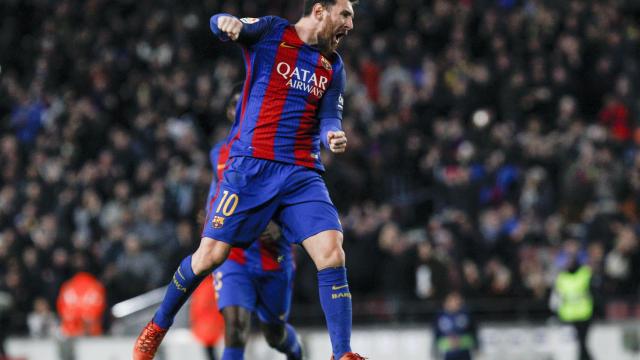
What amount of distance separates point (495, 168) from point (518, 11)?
13.7ft

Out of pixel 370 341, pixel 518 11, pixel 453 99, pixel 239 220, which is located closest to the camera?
pixel 239 220

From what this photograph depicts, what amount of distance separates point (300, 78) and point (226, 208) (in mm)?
932

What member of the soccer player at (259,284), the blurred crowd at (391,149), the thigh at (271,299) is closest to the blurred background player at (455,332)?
the blurred crowd at (391,149)

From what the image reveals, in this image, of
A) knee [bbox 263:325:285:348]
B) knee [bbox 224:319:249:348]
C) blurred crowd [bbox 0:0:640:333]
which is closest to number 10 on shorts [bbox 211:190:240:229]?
knee [bbox 224:319:249:348]

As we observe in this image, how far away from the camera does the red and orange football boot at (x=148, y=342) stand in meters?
6.68

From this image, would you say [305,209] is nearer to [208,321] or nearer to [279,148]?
[279,148]

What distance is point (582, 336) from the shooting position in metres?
14.3

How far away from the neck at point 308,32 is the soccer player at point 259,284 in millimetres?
1672

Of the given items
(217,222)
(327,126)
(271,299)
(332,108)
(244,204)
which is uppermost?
(332,108)

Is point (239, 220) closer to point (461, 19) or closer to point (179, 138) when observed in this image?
point (179, 138)

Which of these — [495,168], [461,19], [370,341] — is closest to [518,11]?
[461,19]

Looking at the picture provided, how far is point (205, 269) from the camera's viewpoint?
6559 mm

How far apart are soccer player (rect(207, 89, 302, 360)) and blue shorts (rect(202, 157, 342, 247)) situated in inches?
58.7

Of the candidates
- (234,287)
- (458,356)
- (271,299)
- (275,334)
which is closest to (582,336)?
(458,356)
